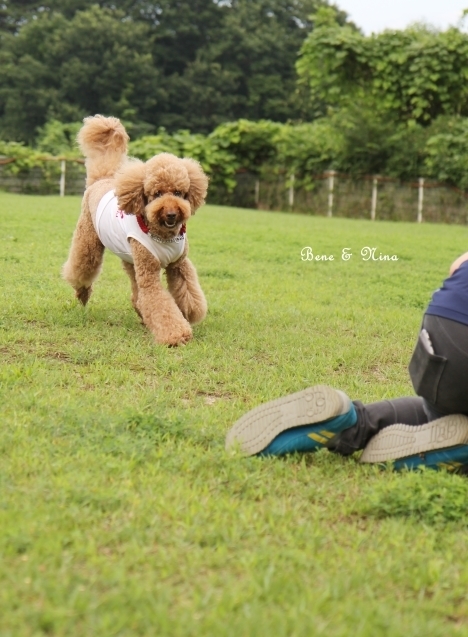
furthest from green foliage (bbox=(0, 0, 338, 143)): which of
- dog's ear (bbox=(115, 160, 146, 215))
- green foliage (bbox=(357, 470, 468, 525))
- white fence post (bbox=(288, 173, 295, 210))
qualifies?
green foliage (bbox=(357, 470, 468, 525))

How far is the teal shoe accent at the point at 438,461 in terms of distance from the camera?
2600 mm

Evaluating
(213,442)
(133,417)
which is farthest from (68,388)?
(213,442)

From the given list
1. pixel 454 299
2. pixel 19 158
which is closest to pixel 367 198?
pixel 19 158

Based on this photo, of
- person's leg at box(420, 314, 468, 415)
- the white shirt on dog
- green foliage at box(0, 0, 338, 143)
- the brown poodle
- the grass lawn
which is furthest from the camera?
green foliage at box(0, 0, 338, 143)

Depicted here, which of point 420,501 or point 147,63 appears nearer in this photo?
point 420,501

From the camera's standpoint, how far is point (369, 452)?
2695mm

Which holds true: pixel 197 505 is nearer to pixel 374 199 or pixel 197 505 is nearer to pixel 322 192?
pixel 374 199

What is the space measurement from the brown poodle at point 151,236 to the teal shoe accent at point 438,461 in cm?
198

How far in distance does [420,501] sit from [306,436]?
47cm

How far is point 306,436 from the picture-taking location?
266 centimetres

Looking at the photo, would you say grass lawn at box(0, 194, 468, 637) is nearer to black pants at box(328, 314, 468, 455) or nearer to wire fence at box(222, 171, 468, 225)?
black pants at box(328, 314, 468, 455)

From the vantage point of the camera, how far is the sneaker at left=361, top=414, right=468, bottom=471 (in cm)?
258


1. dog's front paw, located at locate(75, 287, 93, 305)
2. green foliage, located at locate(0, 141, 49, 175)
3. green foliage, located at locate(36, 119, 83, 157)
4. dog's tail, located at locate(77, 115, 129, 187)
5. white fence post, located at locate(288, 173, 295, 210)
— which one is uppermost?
green foliage, located at locate(36, 119, 83, 157)

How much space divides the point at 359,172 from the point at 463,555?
19.3 m
